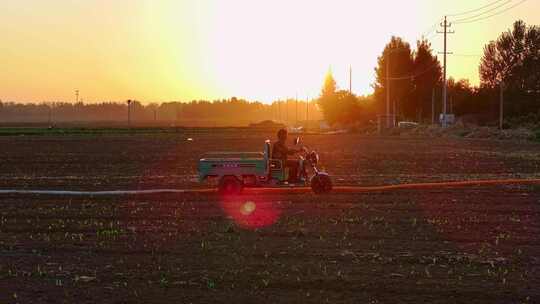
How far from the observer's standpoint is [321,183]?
619 inches

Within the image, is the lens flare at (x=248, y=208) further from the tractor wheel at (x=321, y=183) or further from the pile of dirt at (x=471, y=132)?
the pile of dirt at (x=471, y=132)

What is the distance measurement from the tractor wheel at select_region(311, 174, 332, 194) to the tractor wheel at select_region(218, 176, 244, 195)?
179cm

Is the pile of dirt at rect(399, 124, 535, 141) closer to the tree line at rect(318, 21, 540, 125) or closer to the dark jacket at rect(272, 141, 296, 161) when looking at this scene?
the tree line at rect(318, 21, 540, 125)

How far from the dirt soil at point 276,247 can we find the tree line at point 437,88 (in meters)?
69.8

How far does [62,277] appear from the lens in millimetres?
8133

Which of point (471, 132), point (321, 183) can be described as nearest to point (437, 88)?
point (471, 132)

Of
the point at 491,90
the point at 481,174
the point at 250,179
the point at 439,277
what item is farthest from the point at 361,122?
the point at 439,277

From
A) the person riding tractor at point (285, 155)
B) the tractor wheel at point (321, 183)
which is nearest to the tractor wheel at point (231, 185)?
the person riding tractor at point (285, 155)

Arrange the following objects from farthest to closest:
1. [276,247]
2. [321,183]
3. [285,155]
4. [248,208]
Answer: [285,155] < [321,183] < [248,208] < [276,247]

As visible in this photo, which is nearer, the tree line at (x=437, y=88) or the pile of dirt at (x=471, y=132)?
the pile of dirt at (x=471, y=132)

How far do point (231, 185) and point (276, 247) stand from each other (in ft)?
20.2

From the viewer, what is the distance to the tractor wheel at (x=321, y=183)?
15.7 meters

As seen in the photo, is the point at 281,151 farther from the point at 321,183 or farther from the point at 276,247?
the point at 276,247

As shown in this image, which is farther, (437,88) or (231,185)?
(437,88)
